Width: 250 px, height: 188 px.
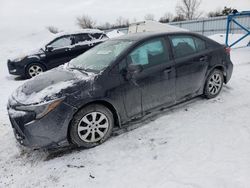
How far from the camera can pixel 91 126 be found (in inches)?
129

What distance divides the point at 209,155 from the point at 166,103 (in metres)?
1.30

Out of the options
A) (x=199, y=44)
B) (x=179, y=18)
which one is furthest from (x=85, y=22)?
(x=199, y=44)

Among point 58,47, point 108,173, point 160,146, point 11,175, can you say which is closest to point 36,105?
point 11,175

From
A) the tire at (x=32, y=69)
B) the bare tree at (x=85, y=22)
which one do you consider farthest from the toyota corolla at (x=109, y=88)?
the bare tree at (x=85, y=22)

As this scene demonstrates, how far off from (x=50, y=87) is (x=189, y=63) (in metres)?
2.51

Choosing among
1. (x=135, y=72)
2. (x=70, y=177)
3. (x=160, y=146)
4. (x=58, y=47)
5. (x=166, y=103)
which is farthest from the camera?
(x=58, y=47)

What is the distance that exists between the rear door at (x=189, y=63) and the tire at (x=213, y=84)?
0.21 metres

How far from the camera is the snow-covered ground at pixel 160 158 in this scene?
263 cm

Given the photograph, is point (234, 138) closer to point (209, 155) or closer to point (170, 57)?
point (209, 155)

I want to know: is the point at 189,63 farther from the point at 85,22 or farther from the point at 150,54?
the point at 85,22

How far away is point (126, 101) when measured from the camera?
11.5ft

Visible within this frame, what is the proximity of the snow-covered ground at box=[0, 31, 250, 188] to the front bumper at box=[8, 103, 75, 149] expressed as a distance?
0.32 meters

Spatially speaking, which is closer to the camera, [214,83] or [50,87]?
[50,87]

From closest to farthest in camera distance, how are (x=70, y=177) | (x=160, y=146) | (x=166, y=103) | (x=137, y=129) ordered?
1. (x=70, y=177)
2. (x=160, y=146)
3. (x=137, y=129)
4. (x=166, y=103)
